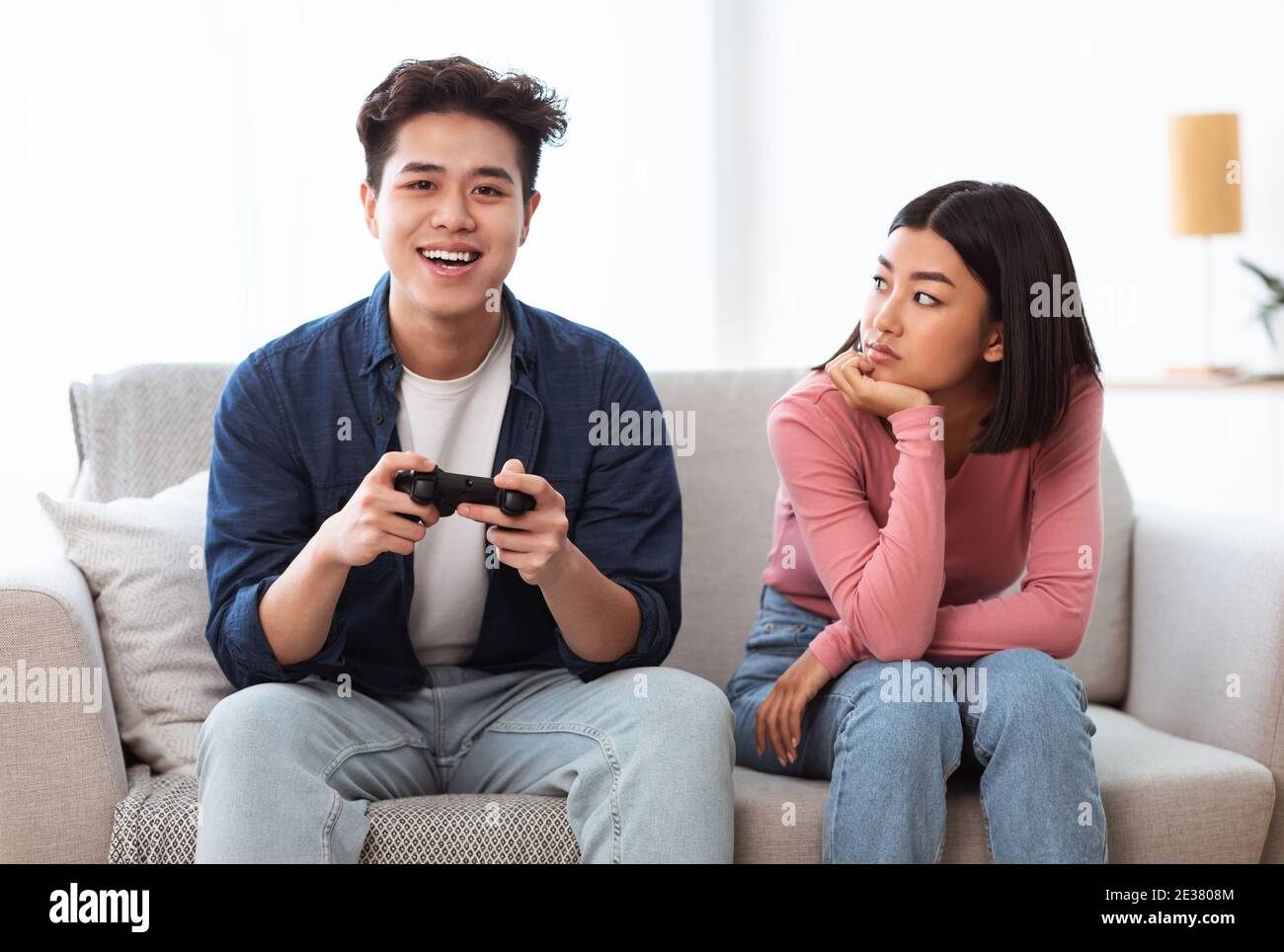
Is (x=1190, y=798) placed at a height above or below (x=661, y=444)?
below

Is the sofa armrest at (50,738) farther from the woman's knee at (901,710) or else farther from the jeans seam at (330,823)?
the woman's knee at (901,710)

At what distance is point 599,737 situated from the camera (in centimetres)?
131

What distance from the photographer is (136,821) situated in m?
1.33

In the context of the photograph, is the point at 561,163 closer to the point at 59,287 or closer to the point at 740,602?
the point at 59,287

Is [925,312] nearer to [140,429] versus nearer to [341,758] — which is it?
[341,758]

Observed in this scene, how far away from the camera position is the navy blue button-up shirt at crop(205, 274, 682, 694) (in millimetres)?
1414

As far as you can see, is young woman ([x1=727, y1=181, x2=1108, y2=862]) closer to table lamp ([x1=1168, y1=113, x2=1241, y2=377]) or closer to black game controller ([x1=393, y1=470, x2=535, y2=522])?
black game controller ([x1=393, y1=470, x2=535, y2=522])

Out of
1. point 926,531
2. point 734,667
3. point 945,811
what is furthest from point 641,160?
point 945,811

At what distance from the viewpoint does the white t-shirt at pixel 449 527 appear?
1.48m

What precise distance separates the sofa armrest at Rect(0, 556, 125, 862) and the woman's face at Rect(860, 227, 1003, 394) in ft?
3.09

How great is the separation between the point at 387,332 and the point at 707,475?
1.86ft

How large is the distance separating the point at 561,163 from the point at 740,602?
4.25 feet

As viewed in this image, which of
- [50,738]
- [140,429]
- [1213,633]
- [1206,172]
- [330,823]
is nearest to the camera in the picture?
[330,823]

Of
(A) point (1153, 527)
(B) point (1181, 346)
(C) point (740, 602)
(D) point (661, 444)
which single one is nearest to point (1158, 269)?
(B) point (1181, 346)
